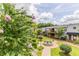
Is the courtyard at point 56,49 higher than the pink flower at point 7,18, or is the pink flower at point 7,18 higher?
the pink flower at point 7,18

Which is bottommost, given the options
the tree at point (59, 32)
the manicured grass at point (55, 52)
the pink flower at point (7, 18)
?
the manicured grass at point (55, 52)

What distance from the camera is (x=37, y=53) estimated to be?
1862 mm

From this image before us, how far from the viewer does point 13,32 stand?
181cm

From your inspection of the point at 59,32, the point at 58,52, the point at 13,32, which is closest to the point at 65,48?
the point at 58,52

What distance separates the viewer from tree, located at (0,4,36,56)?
178 centimetres

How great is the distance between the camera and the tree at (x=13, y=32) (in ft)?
5.83

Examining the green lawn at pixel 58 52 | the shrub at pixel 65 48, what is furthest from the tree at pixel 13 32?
the shrub at pixel 65 48

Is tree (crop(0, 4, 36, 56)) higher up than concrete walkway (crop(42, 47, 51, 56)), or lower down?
higher up

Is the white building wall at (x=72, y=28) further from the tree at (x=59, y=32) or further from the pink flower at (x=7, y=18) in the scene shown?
the pink flower at (x=7, y=18)

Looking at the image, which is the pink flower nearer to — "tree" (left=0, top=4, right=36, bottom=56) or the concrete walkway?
"tree" (left=0, top=4, right=36, bottom=56)

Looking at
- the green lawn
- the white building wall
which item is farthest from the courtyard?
the white building wall

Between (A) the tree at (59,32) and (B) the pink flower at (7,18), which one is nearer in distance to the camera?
(B) the pink flower at (7,18)

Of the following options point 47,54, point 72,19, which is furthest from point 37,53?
point 72,19

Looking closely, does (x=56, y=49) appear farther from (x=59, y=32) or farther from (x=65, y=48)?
(x=59, y=32)
